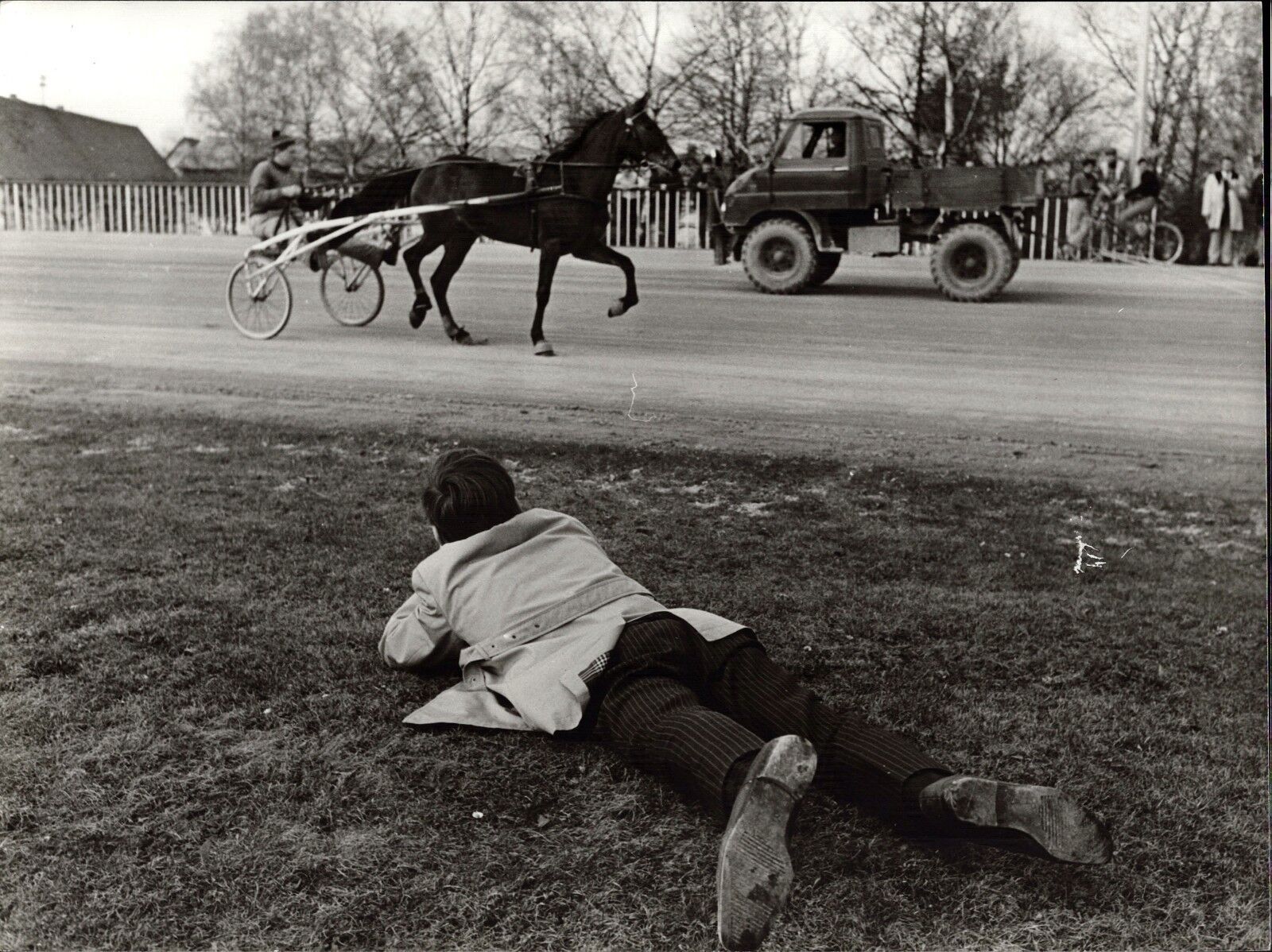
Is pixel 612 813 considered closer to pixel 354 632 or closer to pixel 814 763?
pixel 814 763

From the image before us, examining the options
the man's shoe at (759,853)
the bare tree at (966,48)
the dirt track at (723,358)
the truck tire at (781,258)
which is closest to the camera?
the man's shoe at (759,853)

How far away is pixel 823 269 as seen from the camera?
12.7ft

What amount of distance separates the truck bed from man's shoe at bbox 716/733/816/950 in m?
2.02

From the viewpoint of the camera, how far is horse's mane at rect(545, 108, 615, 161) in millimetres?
3166

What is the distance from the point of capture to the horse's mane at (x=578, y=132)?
3166mm

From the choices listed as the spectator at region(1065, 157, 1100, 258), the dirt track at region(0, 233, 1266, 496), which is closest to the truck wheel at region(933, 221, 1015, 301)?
the dirt track at region(0, 233, 1266, 496)

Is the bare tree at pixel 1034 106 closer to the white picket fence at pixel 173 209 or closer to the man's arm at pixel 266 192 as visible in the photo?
the white picket fence at pixel 173 209

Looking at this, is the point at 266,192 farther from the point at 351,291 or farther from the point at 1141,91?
the point at 1141,91

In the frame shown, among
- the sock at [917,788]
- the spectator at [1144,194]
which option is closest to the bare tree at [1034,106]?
the spectator at [1144,194]

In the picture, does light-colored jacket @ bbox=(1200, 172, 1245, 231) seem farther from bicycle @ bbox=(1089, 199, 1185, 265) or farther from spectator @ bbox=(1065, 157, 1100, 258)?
spectator @ bbox=(1065, 157, 1100, 258)

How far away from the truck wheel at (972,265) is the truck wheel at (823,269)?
328 mm

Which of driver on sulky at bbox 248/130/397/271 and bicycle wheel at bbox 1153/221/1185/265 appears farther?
bicycle wheel at bbox 1153/221/1185/265

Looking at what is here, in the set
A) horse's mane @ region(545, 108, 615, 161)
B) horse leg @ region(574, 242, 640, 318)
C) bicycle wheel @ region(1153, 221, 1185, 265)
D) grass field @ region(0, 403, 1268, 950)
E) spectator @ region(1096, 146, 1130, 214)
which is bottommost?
grass field @ region(0, 403, 1268, 950)

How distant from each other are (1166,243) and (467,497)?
256 cm
